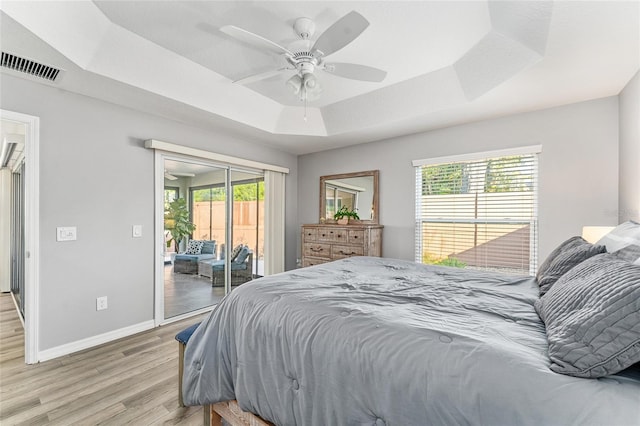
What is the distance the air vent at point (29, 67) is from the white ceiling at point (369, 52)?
96 millimetres

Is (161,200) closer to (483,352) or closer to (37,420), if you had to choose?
(37,420)

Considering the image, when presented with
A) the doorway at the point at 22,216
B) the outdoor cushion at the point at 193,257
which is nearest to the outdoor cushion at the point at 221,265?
the outdoor cushion at the point at 193,257

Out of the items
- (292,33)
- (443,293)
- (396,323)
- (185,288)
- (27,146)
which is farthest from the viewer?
(185,288)

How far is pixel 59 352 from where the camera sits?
2646mm

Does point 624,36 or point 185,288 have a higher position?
point 624,36

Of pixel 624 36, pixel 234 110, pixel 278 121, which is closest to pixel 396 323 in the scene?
pixel 624 36

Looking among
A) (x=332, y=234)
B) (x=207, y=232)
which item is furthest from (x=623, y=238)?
(x=207, y=232)

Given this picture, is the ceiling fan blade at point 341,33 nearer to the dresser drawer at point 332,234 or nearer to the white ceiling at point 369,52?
the white ceiling at point 369,52

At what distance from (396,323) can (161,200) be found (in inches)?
126

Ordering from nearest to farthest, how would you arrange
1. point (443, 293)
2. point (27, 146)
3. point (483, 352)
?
point (483, 352) → point (443, 293) → point (27, 146)

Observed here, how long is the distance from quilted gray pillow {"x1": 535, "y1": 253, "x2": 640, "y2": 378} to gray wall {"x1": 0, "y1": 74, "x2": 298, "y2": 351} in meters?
3.61

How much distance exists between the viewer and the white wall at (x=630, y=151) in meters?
2.33

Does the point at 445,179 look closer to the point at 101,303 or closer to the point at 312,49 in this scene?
the point at 312,49

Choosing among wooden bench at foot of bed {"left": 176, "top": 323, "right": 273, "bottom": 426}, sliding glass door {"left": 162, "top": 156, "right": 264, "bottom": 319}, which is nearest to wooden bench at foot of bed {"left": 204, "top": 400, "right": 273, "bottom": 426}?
wooden bench at foot of bed {"left": 176, "top": 323, "right": 273, "bottom": 426}
